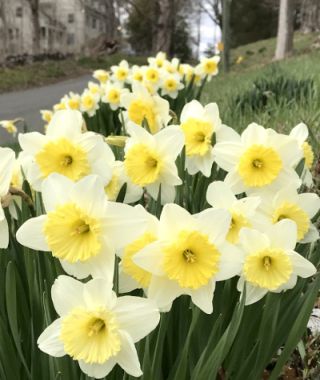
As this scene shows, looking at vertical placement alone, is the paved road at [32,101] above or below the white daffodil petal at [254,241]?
below

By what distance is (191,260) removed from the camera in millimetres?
779

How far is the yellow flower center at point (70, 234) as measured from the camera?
767mm

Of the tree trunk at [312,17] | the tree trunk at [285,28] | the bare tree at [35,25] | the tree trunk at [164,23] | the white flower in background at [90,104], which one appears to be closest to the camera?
the white flower in background at [90,104]

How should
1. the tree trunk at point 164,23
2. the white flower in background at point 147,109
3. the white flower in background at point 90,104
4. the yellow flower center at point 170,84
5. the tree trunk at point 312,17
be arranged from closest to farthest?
the white flower in background at point 147,109
the yellow flower center at point 170,84
the white flower in background at point 90,104
the tree trunk at point 164,23
the tree trunk at point 312,17

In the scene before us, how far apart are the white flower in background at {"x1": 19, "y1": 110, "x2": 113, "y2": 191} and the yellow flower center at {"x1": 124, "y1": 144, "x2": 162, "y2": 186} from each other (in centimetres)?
5

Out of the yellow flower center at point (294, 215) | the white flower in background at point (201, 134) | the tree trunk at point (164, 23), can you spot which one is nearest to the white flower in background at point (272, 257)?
the yellow flower center at point (294, 215)

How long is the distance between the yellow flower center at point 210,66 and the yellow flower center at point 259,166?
334 centimetres

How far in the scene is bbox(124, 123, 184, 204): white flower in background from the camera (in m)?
1.04

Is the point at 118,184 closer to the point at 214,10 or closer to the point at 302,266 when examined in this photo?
the point at 302,266

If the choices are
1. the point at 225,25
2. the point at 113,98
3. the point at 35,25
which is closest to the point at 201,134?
the point at 113,98

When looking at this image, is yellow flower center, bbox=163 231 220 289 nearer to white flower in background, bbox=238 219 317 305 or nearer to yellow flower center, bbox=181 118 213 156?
white flower in background, bbox=238 219 317 305

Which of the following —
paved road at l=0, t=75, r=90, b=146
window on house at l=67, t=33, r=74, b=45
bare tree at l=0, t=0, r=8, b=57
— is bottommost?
paved road at l=0, t=75, r=90, b=146

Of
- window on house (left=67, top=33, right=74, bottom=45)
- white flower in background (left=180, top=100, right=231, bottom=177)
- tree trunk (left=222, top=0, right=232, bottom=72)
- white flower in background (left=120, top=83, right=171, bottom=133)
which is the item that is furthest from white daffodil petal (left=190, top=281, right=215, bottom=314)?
window on house (left=67, top=33, right=74, bottom=45)

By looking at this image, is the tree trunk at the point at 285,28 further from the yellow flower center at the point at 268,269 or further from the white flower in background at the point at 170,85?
the yellow flower center at the point at 268,269
